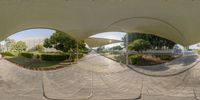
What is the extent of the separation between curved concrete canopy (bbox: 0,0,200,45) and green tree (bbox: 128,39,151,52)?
0.49 metres

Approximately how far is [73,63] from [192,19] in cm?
139

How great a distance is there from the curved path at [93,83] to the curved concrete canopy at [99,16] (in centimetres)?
57

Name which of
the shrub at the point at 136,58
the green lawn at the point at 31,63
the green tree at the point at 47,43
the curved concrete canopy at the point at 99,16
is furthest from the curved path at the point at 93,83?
the curved concrete canopy at the point at 99,16

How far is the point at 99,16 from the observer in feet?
8.63

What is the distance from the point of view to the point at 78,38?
9.02 ft

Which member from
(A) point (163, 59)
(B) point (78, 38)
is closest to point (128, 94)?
(A) point (163, 59)

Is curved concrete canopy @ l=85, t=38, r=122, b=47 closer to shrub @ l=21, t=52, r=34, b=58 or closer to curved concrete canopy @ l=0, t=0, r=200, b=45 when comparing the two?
curved concrete canopy @ l=0, t=0, r=200, b=45

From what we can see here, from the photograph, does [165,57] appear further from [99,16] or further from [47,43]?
[47,43]

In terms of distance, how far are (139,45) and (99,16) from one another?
0.99 meters

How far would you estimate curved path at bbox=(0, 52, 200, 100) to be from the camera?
10.5 ft

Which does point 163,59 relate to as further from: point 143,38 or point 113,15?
point 113,15

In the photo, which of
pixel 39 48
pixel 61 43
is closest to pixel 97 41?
pixel 61 43

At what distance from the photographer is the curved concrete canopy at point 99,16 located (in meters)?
2.48

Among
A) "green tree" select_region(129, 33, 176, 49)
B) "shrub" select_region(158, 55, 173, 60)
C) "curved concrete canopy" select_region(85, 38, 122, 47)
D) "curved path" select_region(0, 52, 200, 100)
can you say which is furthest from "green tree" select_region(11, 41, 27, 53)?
"shrub" select_region(158, 55, 173, 60)
